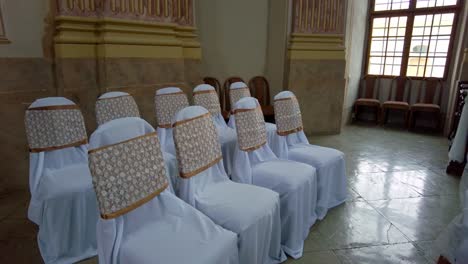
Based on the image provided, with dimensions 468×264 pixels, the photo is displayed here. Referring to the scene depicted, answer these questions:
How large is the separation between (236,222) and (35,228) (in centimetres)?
174

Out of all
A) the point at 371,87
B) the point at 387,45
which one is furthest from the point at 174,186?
the point at 387,45

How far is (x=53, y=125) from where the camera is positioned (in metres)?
2.13

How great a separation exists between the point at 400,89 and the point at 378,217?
4.71 m

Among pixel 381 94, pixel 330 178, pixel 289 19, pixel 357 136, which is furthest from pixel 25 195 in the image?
pixel 381 94

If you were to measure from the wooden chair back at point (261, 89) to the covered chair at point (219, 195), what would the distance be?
10.8 ft

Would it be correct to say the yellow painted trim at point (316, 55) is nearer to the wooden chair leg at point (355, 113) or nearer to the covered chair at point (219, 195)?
the wooden chair leg at point (355, 113)

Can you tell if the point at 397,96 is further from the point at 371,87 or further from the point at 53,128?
the point at 53,128

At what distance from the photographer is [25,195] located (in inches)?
116

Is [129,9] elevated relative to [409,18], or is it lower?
lower

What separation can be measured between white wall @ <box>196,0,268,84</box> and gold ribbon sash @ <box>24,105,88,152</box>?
10.1ft

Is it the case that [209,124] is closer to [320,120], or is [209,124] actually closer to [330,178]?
[330,178]

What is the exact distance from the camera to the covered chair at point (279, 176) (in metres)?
2.07

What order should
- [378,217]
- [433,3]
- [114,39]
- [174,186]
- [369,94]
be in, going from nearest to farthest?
[174,186] → [378,217] → [114,39] → [433,3] → [369,94]

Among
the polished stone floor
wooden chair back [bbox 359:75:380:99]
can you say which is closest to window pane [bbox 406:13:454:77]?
wooden chair back [bbox 359:75:380:99]
